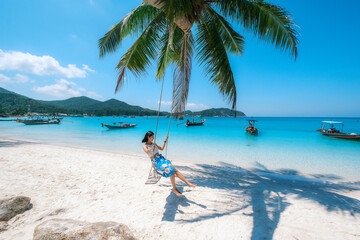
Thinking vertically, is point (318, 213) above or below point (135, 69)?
below

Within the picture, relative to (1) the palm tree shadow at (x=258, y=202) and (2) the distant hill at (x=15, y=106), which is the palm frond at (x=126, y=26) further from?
(2) the distant hill at (x=15, y=106)

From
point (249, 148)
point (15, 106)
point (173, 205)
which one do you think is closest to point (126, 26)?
point (173, 205)

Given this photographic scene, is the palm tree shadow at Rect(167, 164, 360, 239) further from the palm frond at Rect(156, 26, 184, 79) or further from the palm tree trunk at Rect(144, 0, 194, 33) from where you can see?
the palm frond at Rect(156, 26, 184, 79)

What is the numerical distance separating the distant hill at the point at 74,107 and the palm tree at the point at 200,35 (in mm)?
79569

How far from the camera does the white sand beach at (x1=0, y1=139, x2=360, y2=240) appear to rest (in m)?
2.39

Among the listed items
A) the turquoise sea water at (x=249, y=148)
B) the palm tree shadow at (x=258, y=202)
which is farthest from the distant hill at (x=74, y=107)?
the palm tree shadow at (x=258, y=202)

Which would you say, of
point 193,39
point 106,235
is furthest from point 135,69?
point 106,235

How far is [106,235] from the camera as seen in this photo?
1.81 m

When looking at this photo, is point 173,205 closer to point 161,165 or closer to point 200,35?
point 161,165

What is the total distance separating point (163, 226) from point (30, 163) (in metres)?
5.35

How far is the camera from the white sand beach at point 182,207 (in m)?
2.39

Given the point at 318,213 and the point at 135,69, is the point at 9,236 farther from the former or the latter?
the point at 318,213

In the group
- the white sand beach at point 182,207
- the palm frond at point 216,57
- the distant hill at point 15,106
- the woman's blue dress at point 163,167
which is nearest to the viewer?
the white sand beach at point 182,207

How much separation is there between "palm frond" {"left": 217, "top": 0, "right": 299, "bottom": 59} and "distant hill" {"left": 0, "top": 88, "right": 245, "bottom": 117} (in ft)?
264
